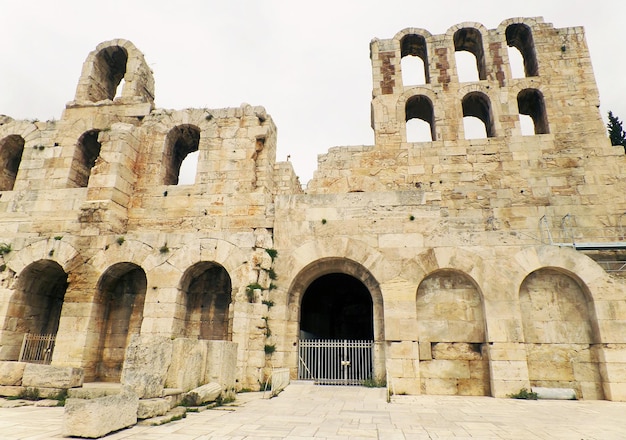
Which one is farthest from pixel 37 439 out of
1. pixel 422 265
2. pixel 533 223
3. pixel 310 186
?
pixel 533 223

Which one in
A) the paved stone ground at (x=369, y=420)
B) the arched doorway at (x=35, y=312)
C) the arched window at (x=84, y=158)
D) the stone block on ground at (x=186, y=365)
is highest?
the arched window at (x=84, y=158)

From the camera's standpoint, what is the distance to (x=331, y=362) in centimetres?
1127

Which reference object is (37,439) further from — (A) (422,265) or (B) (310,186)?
(B) (310,186)

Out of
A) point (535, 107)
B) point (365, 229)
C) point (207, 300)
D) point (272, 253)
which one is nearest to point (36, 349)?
point (207, 300)

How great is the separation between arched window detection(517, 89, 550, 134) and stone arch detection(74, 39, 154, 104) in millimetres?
16199

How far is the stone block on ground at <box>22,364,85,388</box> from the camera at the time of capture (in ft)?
28.2

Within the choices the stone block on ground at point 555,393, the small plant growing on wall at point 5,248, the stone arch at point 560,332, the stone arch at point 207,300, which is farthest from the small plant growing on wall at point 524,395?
the small plant growing on wall at point 5,248

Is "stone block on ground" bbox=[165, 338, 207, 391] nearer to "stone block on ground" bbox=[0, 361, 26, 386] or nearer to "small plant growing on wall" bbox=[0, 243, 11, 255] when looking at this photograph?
"stone block on ground" bbox=[0, 361, 26, 386]

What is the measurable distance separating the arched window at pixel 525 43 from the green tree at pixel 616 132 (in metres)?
10.8

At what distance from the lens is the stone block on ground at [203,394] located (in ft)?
23.9

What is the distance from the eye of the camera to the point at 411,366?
10.0 metres

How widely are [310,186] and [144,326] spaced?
8.06m

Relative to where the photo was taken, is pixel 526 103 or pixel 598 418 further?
pixel 526 103

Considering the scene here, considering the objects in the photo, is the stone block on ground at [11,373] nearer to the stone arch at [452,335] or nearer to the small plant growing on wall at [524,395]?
the stone arch at [452,335]
